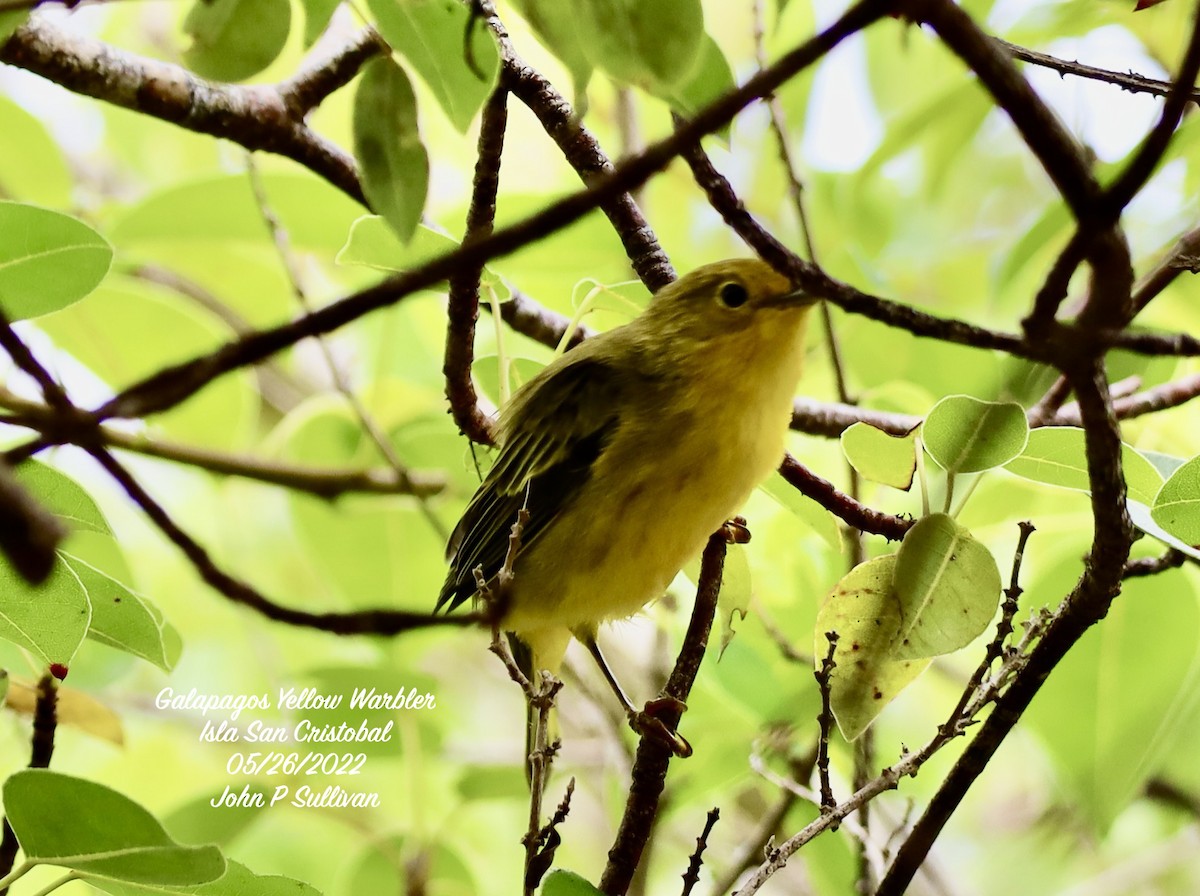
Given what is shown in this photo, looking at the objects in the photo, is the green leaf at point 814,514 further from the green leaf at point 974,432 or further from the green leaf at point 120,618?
the green leaf at point 120,618

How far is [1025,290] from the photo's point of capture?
9.48 ft

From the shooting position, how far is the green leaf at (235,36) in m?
1.03

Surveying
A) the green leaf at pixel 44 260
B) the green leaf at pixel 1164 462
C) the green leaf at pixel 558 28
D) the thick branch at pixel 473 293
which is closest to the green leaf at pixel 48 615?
the green leaf at pixel 44 260

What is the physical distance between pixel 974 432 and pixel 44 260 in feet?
3.40

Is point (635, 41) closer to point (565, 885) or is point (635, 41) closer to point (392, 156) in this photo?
point (392, 156)

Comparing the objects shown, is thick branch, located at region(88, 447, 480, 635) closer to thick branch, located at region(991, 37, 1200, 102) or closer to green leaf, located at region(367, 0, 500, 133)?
green leaf, located at region(367, 0, 500, 133)

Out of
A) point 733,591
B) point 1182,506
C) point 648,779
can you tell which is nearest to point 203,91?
point 733,591

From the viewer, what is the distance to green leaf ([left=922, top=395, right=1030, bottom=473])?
1219mm

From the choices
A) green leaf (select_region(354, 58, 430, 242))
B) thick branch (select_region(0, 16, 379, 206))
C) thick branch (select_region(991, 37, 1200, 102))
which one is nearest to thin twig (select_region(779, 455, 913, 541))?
thick branch (select_region(991, 37, 1200, 102))

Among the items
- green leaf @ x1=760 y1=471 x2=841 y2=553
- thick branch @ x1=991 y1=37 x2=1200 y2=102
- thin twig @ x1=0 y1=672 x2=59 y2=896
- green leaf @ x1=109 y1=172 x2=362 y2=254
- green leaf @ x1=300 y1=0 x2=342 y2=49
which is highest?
green leaf @ x1=109 y1=172 x2=362 y2=254

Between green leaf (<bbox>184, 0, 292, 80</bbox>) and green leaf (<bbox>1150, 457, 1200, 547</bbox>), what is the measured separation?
1022mm

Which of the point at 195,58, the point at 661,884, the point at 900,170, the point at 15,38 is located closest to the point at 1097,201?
the point at 195,58

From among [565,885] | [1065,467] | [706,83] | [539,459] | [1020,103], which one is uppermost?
[539,459]

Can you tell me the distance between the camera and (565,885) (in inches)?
47.4
